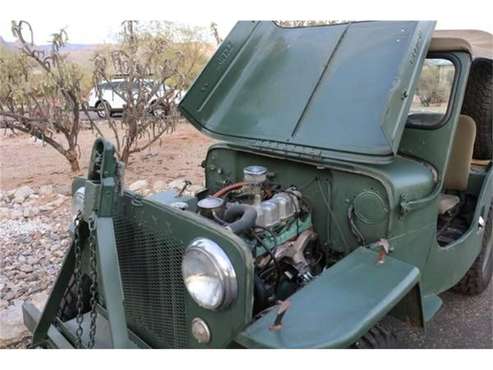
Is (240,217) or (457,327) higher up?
(240,217)

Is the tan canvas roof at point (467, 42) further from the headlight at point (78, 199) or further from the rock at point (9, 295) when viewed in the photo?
the rock at point (9, 295)

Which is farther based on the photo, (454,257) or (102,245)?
(454,257)

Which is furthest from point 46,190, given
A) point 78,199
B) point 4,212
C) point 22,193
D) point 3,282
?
point 78,199

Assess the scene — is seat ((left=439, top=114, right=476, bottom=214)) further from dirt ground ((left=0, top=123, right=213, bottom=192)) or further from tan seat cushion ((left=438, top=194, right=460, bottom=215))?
dirt ground ((left=0, top=123, right=213, bottom=192))

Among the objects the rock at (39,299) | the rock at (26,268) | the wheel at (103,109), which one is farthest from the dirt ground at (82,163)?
the rock at (39,299)

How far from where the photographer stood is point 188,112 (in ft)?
10.9

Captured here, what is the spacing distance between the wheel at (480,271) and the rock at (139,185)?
4230 mm

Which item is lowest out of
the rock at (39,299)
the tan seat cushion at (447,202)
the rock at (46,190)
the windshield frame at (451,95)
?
the rock at (46,190)

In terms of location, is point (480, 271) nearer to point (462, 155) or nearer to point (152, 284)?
point (462, 155)

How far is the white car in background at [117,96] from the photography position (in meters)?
7.60

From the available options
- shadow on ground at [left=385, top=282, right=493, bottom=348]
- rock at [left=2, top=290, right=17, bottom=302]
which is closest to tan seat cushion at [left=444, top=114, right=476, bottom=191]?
shadow on ground at [left=385, top=282, right=493, bottom=348]

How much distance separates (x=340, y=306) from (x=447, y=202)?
1.92m

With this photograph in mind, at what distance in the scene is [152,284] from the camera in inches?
90.5

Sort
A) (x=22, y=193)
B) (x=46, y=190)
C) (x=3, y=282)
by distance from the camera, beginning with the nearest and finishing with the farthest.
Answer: (x=3, y=282) < (x=22, y=193) < (x=46, y=190)
